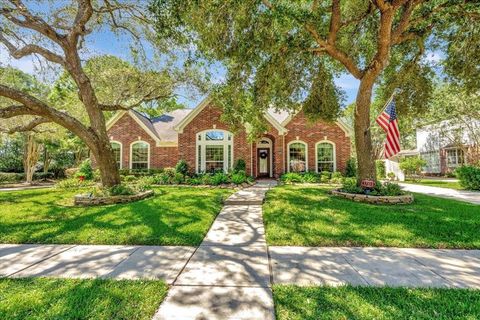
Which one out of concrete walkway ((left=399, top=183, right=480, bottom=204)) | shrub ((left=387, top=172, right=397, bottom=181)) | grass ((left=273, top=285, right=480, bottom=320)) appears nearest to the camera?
grass ((left=273, top=285, right=480, bottom=320))

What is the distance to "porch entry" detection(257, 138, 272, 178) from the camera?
18953 millimetres

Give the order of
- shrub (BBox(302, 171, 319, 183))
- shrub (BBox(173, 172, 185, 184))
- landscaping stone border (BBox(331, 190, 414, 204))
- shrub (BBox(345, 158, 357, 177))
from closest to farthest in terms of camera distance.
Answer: landscaping stone border (BBox(331, 190, 414, 204)) → shrub (BBox(173, 172, 185, 184)) → shrub (BBox(302, 171, 319, 183)) → shrub (BBox(345, 158, 357, 177))

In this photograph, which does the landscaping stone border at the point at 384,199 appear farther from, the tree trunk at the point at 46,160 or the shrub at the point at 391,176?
the tree trunk at the point at 46,160

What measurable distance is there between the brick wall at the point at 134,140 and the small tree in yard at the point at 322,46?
361 inches

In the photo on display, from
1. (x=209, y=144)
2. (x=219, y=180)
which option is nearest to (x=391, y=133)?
(x=219, y=180)

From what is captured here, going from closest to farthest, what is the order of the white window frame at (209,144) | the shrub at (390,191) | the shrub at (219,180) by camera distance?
the shrub at (390,191) < the shrub at (219,180) < the white window frame at (209,144)

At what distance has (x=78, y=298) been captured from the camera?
271 centimetres

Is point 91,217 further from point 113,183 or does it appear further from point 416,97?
point 416,97

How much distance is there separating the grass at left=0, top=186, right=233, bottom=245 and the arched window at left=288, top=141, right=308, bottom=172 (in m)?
10.5

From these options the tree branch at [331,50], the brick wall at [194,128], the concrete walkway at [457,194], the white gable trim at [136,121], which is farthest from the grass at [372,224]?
the white gable trim at [136,121]

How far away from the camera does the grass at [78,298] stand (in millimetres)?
2447

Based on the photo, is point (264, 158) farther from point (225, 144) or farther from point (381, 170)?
point (381, 170)

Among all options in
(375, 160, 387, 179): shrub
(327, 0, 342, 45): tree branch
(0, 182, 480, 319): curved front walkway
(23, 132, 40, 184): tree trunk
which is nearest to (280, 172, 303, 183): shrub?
(327, 0, 342, 45): tree branch

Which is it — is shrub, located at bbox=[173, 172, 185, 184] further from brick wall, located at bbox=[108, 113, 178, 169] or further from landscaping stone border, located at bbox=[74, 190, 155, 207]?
landscaping stone border, located at bbox=[74, 190, 155, 207]
